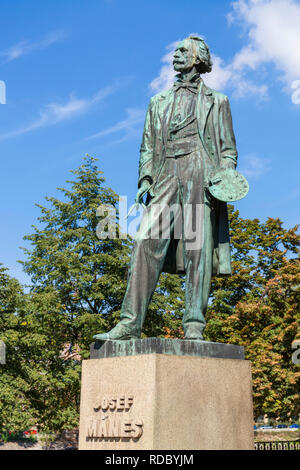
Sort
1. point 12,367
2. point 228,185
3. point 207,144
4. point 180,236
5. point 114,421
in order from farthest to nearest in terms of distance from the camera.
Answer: point 12,367
point 207,144
point 180,236
point 228,185
point 114,421

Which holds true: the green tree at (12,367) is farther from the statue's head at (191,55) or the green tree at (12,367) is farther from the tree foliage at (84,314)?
the statue's head at (191,55)

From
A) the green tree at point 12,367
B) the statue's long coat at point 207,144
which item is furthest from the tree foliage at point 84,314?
the statue's long coat at point 207,144

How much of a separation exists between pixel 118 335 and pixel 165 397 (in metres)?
0.85

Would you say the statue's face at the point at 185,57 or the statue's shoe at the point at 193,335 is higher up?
the statue's face at the point at 185,57

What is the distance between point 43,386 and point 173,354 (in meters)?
23.2

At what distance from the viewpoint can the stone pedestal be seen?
191 inches

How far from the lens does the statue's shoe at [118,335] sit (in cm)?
549

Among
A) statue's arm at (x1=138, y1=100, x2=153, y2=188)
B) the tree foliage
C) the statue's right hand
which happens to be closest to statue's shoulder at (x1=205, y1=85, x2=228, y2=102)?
statue's arm at (x1=138, y1=100, x2=153, y2=188)

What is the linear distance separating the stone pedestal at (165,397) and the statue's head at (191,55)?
306 centimetres

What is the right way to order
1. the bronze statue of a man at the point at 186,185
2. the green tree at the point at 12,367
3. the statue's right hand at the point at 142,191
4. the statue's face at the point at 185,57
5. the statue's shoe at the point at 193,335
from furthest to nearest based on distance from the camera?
the green tree at the point at 12,367, the statue's face at the point at 185,57, the statue's right hand at the point at 142,191, the bronze statue of a man at the point at 186,185, the statue's shoe at the point at 193,335

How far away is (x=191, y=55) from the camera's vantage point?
654cm

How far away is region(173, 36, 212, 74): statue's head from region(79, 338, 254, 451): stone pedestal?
10.0 ft

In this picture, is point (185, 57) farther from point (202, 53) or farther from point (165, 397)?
point (165, 397)

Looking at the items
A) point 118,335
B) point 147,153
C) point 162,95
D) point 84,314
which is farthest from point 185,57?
point 84,314
